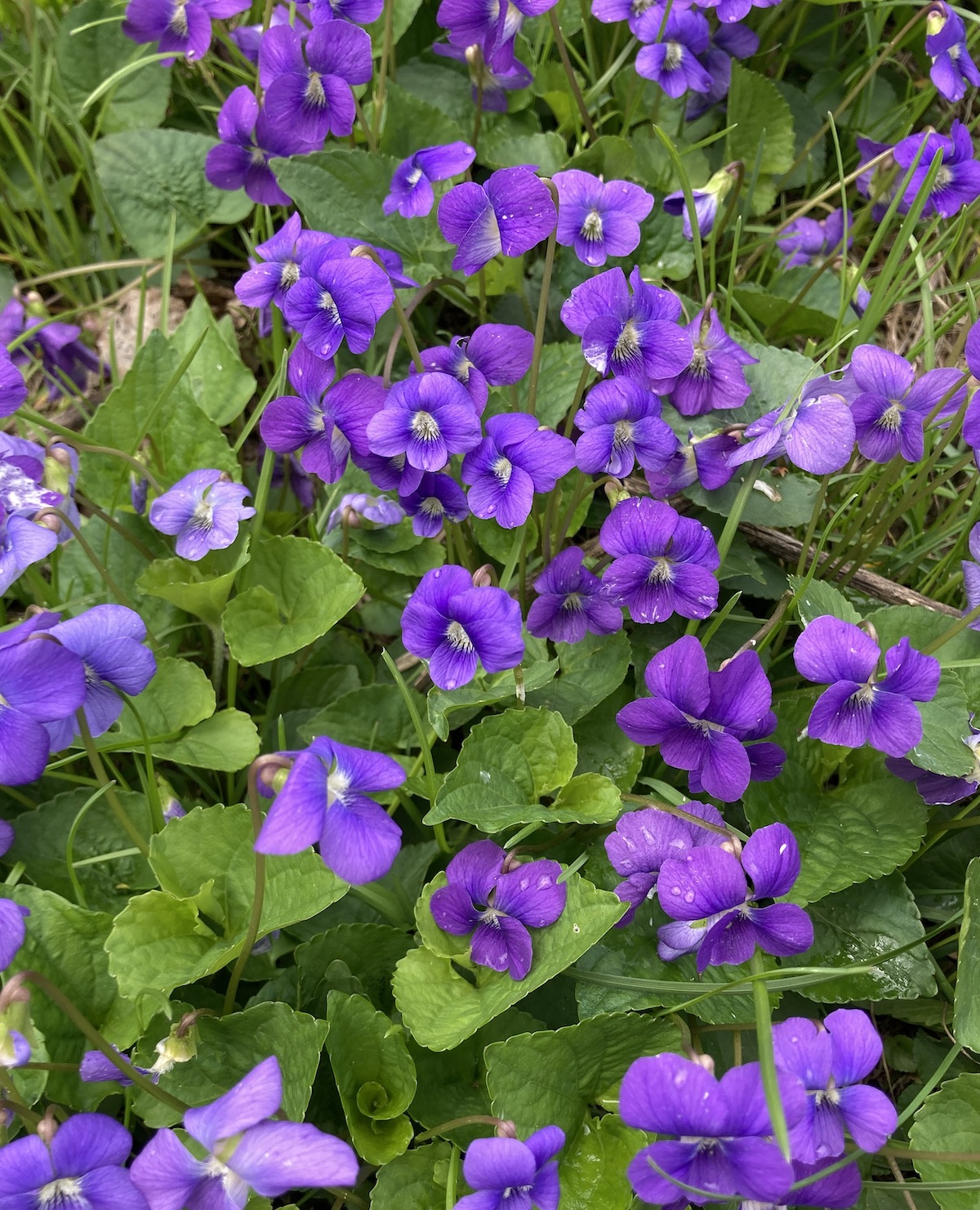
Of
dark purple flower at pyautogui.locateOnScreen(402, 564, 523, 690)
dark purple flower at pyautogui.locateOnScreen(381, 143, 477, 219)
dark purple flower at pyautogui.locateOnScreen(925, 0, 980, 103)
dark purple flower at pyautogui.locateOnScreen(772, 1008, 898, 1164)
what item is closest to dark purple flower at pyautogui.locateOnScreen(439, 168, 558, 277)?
dark purple flower at pyautogui.locateOnScreen(381, 143, 477, 219)

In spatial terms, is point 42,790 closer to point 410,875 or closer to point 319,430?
point 410,875

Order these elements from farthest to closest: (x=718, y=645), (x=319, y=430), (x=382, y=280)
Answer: (x=718, y=645)
(x=319, y=430)
(x=382, y=280)

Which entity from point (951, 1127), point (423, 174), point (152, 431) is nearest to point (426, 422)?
point (423, 174)

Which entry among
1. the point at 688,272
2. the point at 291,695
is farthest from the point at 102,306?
the point at 688,272

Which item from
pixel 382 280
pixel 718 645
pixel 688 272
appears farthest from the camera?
pixel 688 272

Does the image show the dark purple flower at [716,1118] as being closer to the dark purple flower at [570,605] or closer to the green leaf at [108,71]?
the dark purple flower at [570,605]

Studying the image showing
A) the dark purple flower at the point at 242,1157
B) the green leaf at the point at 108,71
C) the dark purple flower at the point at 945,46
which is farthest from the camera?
the green leaf at the point at 108,71

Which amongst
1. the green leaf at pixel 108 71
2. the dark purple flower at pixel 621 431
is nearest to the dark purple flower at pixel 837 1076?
the dark purple flower at pixel 621 431
